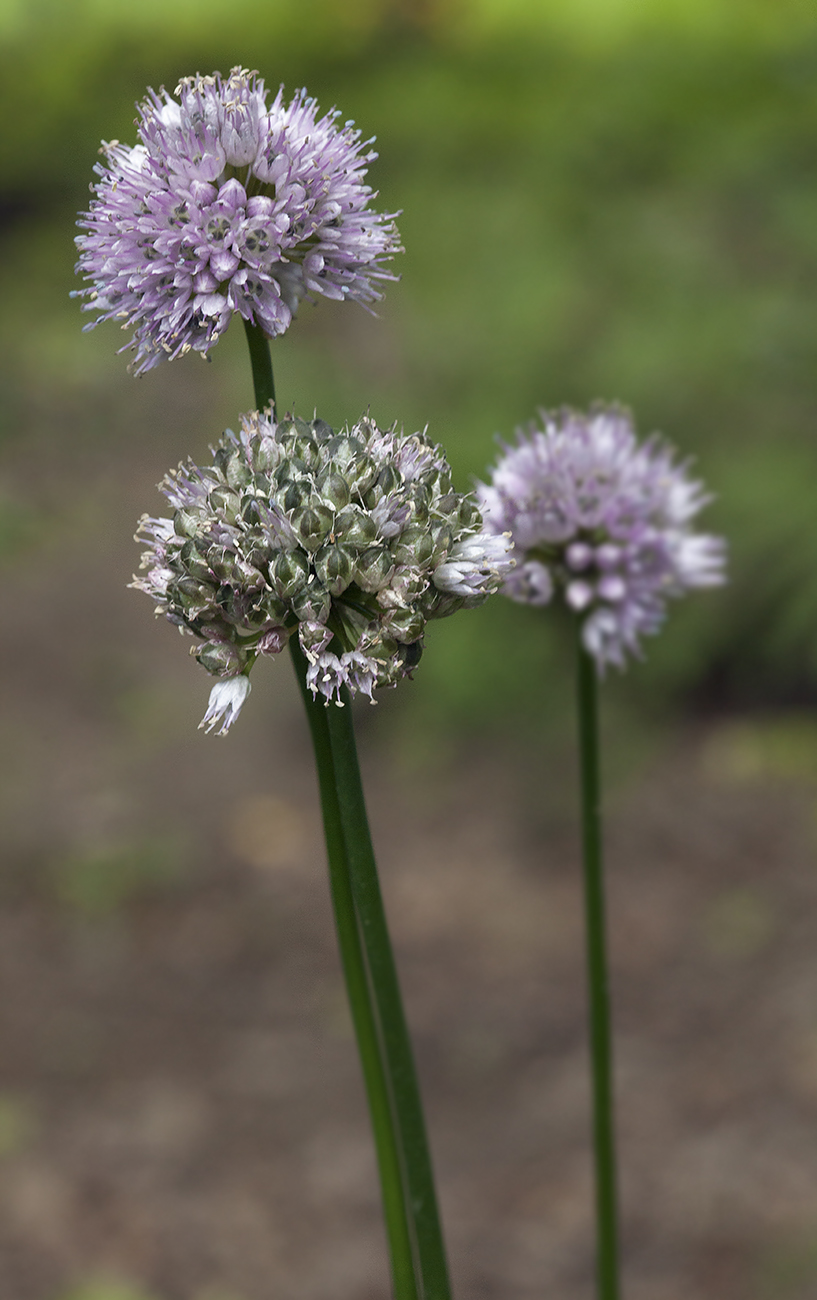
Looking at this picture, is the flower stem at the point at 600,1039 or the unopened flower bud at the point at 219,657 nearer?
the unopened flower bud at the point at 219,657

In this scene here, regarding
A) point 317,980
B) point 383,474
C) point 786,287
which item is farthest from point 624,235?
point 383,474

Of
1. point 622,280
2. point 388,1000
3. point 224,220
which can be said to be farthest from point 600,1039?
point 622,280

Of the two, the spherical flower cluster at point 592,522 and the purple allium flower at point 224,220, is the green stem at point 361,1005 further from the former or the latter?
the spherical flower cluster at point 592,522

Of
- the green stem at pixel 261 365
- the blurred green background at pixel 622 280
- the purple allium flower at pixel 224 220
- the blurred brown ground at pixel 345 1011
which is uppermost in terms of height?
the blurred green background at pixel 622 280

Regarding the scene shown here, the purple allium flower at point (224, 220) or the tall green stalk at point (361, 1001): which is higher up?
the purple allium flower at point (224, 220)

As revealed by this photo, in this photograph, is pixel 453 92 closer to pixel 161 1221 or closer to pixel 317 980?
pixel 317 980

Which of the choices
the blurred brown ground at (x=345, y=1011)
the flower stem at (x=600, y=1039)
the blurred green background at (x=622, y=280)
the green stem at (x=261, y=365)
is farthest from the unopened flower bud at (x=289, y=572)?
the blurred green background at (x=622, y=280)

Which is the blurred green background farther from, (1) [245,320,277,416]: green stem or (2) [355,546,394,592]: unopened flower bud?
(2) [355,546,394,592]: unopened flower bud
